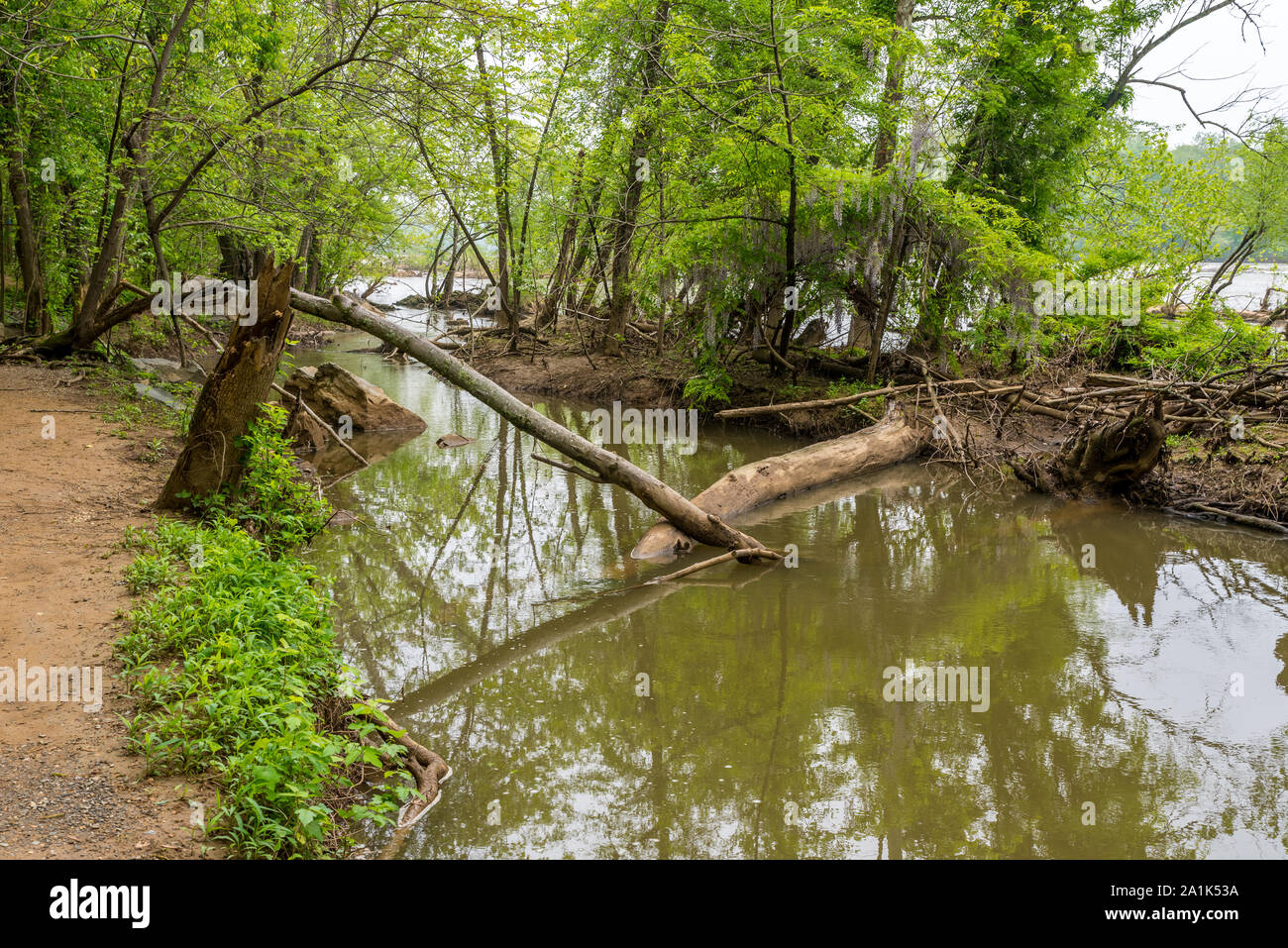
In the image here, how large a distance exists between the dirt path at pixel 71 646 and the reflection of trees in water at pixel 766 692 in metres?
1.16

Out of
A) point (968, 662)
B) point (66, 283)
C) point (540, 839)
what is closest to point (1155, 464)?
point (968, 662)

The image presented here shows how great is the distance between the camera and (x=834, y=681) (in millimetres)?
6023

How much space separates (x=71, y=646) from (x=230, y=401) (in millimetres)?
3383

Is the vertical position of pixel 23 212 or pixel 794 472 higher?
pixel 23 212

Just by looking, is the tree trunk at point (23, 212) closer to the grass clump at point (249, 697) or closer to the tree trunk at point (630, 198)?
the grass clump at point (249, 697)

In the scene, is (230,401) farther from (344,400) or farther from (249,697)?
(344,400)

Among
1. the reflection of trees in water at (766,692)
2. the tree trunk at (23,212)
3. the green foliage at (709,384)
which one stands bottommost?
the reflection of trees in water at (766,692)

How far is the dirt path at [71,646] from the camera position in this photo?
3.38 metres

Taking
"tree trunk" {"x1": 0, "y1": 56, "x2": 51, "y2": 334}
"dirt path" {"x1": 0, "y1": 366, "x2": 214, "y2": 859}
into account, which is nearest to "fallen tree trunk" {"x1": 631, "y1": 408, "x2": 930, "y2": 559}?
"dirt path" {"x1": 0, "y1": 366, "x2": 214, "y2": 859}

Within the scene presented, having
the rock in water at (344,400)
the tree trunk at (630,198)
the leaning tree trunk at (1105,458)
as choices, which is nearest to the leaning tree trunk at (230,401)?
the rock in water at (344,400)

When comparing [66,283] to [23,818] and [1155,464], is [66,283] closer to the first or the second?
[23,818]

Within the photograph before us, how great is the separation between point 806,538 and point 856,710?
12.9ft

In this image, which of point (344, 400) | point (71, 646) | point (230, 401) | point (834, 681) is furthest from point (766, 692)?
point (344, 400)

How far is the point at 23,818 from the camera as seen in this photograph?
335 cm
